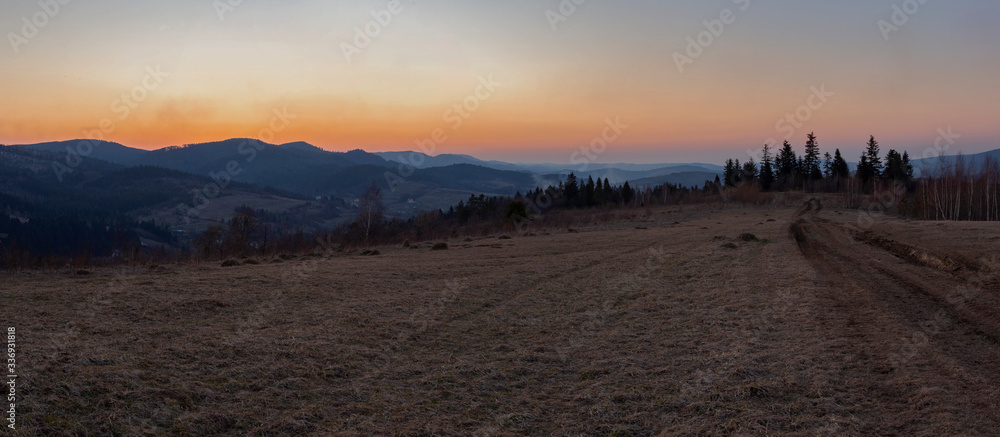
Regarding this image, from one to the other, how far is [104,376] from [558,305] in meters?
10.5

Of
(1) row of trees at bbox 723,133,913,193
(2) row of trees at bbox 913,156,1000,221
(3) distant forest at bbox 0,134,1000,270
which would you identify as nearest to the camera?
(3) distant forest at bbox 0,134,1000,270

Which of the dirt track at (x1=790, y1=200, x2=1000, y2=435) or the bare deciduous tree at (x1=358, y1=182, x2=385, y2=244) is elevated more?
the bare deciduous tree at (x1=358, y1=182, x2=385, y2=244)

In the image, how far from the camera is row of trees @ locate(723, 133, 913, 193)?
3681 inches

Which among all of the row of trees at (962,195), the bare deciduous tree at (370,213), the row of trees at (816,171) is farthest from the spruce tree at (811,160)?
the bare deciduous tree at (370,213)

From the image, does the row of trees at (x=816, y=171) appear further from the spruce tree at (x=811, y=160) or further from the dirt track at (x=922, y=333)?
the dirt track at (x=922, y=333)

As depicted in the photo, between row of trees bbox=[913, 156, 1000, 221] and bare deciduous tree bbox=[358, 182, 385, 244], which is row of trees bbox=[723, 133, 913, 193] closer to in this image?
row of trees bbox=[913, 156, 1000, 221]

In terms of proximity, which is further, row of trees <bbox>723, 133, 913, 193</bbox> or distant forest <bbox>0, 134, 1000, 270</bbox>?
row of trees <bbox>723, 133, 913, 193</bbox>

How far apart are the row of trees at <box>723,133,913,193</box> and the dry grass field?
91.7 m

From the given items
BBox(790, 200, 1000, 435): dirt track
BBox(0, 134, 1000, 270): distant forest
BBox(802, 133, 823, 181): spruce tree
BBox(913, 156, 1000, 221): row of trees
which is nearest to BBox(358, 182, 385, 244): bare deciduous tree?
BBox(0, 134, 1000, 270): distant forest

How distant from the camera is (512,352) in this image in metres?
9.88

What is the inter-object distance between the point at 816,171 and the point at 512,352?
11856 centimetres

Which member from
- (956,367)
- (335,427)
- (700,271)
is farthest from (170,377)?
(700,271)

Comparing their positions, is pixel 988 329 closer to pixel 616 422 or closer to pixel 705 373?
pixel 705 373

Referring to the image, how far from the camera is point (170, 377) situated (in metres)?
7.39
